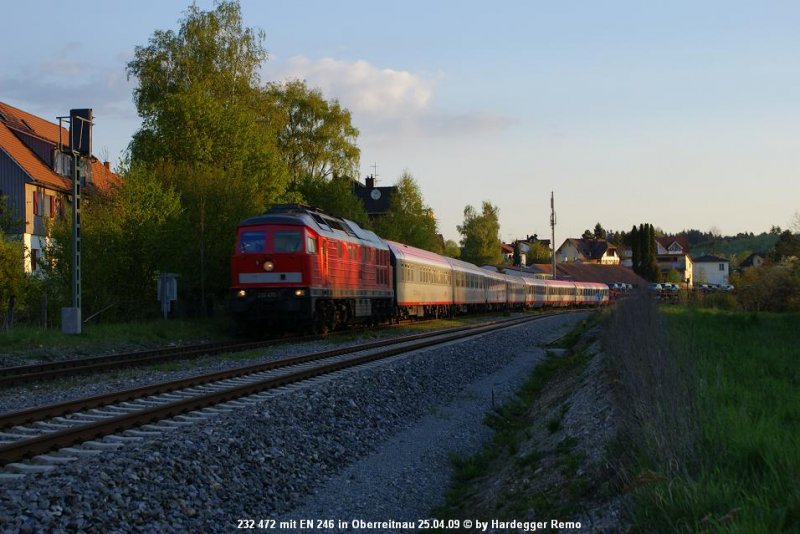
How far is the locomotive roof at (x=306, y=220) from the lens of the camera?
2381 cm

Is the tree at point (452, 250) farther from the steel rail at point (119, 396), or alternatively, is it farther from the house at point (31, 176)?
the steel rail at point (119, 396)

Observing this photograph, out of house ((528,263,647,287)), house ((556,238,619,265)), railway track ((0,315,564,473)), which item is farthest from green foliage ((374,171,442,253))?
house ((556,238,619,265))

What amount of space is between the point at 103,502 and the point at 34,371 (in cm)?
1033

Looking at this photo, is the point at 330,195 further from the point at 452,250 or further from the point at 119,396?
the point at 452,250

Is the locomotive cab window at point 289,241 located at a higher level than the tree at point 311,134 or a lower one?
lower

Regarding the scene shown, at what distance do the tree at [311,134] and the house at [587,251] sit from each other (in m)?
124

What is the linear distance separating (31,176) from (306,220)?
24.0m

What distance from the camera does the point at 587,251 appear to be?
185m

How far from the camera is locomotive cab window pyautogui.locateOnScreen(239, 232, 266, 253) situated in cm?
2388

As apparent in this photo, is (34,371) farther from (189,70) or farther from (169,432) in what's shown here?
(189,70)

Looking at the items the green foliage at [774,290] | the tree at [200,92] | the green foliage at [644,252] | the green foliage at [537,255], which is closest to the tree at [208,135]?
the tree at [200,92]

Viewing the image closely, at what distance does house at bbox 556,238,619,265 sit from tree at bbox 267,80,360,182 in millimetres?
123595

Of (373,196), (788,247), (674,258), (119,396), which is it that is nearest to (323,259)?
(119,396)

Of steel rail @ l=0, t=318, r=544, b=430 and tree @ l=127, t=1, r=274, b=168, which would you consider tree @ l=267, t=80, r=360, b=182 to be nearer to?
tree @ l=127, t=1, r=274, b=168
